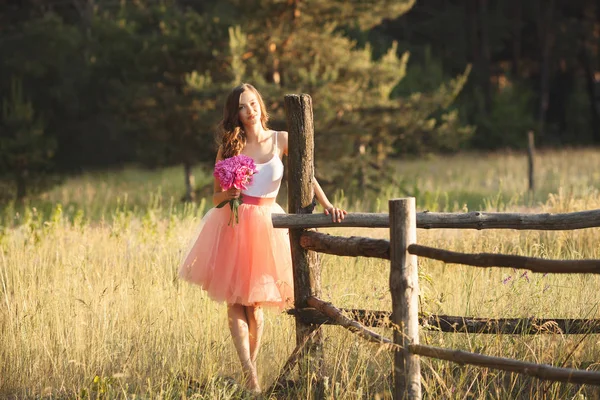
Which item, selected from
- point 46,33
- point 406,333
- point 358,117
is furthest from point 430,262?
point 46,33

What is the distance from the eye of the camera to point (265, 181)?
194 inches

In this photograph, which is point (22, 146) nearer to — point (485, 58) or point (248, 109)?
point (248, 109)

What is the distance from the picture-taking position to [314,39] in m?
15.1

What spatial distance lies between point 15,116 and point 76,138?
11.1 metres

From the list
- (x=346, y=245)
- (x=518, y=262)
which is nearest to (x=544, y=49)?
(x=346, y=245)

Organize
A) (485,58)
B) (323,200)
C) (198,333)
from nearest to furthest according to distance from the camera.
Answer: (323,200) < (198,333) < (485,58)

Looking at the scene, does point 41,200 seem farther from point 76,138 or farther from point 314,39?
point 76,138

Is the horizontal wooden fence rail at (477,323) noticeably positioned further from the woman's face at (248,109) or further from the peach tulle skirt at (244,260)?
the woman's face at (248,109)

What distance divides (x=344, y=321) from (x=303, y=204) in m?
0.71

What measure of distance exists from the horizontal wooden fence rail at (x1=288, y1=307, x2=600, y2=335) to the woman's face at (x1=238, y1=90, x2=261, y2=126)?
3.75 ft

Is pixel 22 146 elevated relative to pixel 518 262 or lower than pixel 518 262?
elevated

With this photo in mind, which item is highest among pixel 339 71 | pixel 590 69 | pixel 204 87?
pixel 590 69

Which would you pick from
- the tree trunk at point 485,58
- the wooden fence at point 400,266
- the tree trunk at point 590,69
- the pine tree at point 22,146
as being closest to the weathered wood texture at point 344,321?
the wooden fence at point 400,266

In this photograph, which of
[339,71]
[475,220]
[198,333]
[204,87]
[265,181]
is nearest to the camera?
[475,220]
